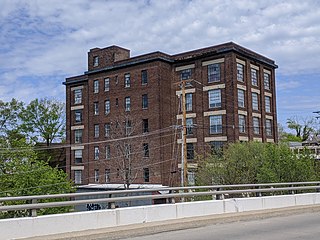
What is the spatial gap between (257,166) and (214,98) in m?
18.9

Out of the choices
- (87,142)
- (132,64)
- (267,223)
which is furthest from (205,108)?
(267,223)

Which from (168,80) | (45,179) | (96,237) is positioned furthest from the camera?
(168,80)

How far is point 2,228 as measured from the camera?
8922 millimetres

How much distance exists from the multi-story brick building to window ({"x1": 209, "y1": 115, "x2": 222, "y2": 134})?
0.36ft

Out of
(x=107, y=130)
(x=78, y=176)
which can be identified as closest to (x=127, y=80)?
(x=107, y=130)

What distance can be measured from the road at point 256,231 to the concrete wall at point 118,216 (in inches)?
32.8

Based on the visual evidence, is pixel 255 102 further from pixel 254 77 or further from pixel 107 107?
pixel 107 107

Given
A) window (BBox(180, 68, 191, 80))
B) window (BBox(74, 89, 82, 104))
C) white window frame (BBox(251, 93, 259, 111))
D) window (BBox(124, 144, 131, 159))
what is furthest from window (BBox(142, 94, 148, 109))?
window (BBox(74, 89, 82, 104))

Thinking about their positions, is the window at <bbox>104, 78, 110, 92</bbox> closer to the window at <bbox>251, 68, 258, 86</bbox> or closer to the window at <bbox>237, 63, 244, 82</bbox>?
the window at <bbox>237, 63, 244, 82</bbox>

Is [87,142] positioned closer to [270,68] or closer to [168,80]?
[168,80]

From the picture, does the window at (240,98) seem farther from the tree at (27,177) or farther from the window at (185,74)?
the tree at (27,177)

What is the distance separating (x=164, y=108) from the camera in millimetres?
53688

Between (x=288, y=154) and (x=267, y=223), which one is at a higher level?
(x=288, y=154)

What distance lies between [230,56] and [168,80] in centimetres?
873
